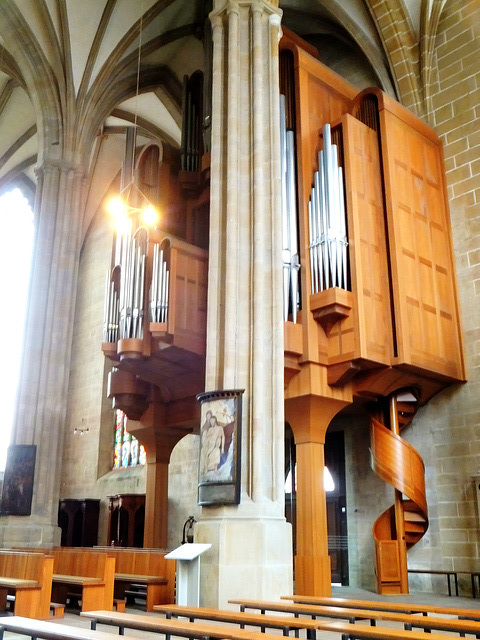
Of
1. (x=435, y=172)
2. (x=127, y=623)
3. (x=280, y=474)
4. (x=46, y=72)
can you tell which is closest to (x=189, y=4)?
(x=46, y=72)

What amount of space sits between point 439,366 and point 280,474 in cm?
429

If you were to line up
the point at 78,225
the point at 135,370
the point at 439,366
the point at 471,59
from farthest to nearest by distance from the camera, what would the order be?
the point at 78,225, the point at 471,59, the point at 135,370, the point at 439,366

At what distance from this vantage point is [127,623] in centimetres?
483

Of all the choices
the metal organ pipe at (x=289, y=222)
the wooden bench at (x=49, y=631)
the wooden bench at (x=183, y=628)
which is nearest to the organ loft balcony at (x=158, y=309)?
the metal organ pipe at (x=289, y=222)

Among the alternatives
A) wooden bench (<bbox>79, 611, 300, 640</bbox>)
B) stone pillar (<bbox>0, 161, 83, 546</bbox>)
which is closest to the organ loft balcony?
stone pillar (<bbox>0, 161, 83, 546</bbox>)

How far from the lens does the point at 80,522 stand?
18812 mm

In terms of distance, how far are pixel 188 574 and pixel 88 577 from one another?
1.51 m

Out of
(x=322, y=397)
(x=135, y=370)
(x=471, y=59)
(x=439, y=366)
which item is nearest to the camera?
(x=322, y=397)

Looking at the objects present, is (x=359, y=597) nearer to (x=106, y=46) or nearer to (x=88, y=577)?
(x=88, y=577)

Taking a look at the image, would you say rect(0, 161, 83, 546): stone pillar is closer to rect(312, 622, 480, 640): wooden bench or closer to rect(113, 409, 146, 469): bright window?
rect(113, 409, 146, 469): bright window

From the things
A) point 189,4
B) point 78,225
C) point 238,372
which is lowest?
point 238,372

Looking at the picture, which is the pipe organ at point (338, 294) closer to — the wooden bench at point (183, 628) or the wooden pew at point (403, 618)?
the wooden pew at point (403, 618)

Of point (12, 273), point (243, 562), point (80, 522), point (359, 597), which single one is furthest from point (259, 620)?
point (12, 273)

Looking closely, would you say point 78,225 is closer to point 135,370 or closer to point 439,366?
point 135,370
